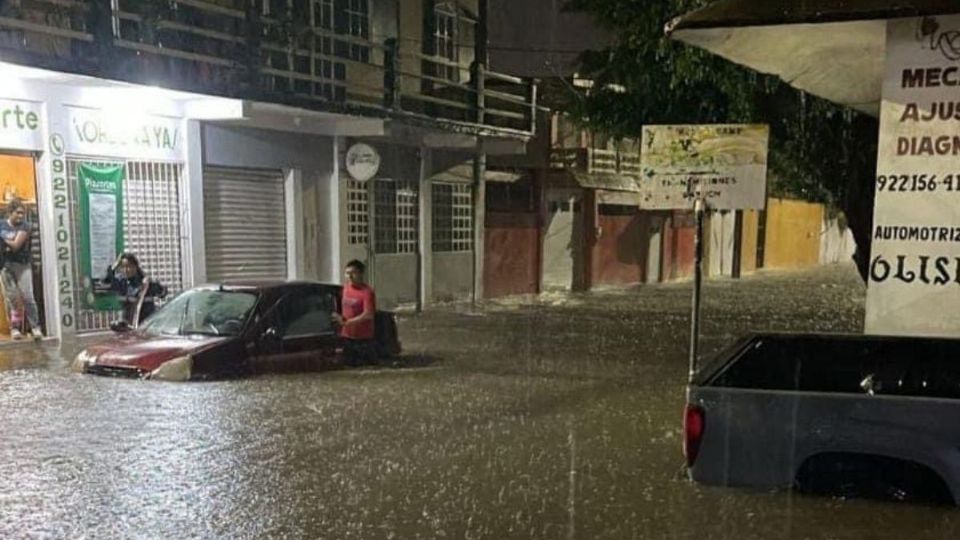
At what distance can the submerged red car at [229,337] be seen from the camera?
9.65 m

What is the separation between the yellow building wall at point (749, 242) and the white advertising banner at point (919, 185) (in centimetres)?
2855

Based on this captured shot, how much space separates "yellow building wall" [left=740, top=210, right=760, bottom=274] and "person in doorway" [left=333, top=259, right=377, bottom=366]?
24701 mm

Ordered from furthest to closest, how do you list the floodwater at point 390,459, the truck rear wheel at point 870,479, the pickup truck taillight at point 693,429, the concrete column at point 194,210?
the concrete column at point 194,210 → the floodwater at point 390,459 → the pickup truck taillight at point 693,429 → the truck rear wheel at point 870,479

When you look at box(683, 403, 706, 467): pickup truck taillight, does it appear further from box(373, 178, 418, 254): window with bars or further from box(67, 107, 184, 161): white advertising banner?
box(373, 178, 418, 254): window with bars

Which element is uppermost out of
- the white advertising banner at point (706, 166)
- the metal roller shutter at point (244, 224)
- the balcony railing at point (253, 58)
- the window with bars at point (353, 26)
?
the window with bars at point (353, 26)

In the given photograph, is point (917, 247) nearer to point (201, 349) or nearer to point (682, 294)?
point (201, 349)

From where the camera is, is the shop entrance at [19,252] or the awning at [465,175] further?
the awning at [465,175]

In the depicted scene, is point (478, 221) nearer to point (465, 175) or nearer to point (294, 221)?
point (465, 175)

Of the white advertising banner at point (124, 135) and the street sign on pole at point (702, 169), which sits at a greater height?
the white advertising banner at point (124, 135)

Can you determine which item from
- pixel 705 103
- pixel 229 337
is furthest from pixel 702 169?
pixel 229 337

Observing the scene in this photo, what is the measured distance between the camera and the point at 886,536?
5230 mm

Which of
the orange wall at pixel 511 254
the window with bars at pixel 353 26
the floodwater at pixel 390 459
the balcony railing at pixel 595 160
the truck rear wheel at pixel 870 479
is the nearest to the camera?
the truck rear wheel at pixel 870 479

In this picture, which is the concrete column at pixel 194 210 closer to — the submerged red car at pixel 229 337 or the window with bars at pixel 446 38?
the submerged red car at pixel 229 337

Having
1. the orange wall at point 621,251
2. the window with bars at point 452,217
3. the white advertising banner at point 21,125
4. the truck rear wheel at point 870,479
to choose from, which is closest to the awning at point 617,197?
the orange wall at point 621,251
